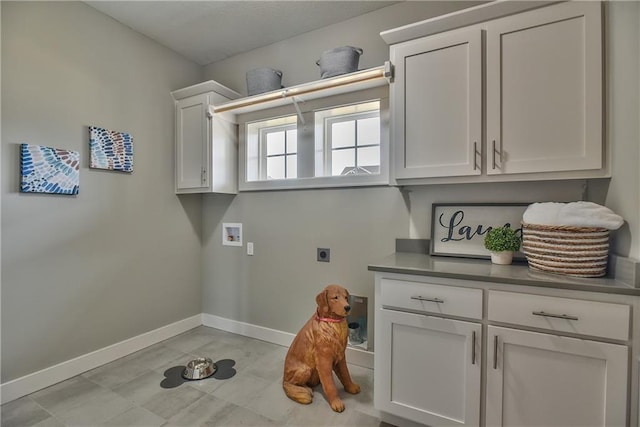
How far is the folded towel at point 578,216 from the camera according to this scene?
1258 millimetres

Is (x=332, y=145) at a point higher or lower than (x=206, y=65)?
lower

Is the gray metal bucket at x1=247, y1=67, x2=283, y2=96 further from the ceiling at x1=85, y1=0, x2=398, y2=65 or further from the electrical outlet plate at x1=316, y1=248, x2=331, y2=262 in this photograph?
the electrical outlet plate at x1=316, y1=248, x2=331, y2=262

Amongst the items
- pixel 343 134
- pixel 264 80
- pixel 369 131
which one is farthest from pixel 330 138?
pixel 264 80

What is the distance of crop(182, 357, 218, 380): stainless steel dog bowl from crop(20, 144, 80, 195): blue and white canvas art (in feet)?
4.89

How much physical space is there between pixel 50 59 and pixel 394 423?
314 centimetres

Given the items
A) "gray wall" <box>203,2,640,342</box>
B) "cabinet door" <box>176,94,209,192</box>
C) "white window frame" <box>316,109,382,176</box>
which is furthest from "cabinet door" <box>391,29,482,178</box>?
"cabinet door" <box>176,94,209,192</box>

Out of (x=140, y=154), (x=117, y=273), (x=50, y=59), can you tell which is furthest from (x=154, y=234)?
(x=50, y=59)

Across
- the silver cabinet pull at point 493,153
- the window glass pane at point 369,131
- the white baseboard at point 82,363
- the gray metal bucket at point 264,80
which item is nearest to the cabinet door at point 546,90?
the silver cabinet pull at point 493,153

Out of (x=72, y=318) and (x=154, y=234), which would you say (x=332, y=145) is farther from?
(x=72, y=318)

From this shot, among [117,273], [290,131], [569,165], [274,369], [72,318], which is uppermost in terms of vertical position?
[290,131]

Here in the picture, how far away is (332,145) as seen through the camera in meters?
2.50

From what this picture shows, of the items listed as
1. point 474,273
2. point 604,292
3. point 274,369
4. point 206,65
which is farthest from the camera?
point 206,65

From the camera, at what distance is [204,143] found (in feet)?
8.63

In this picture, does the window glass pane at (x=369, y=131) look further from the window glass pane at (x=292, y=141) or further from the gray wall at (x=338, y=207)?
the window glass pane at (x=292, y=141)
